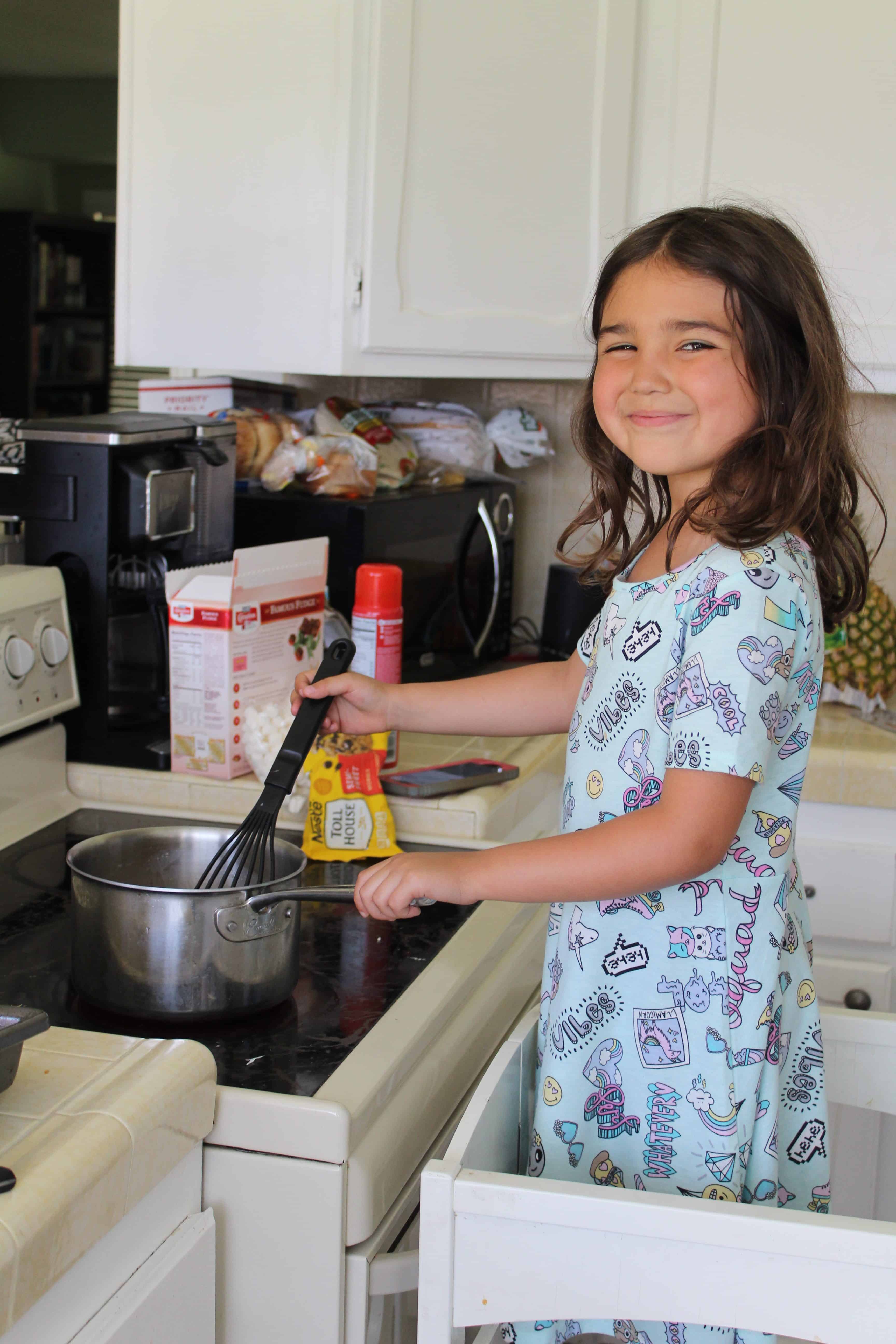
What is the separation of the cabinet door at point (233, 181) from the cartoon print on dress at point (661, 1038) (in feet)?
3.51

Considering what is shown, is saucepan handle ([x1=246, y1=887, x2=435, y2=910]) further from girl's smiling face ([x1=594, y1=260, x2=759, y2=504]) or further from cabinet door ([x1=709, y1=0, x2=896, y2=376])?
cabinet door ([x1=709, y1=0, x2=896, y2=376])

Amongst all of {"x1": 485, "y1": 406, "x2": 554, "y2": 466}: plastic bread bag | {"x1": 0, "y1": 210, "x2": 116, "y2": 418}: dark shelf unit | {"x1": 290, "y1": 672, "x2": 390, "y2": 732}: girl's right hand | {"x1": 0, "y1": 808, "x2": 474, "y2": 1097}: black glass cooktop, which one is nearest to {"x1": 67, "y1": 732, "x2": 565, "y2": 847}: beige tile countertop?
{"x1": 0, "y1": 808, "x2": 474, "y2": 1097}: black glass cooktop

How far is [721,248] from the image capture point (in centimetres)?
89

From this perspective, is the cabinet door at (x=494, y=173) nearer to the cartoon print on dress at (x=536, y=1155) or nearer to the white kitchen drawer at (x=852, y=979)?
the white kitchen drawer at (x=852, y=979)

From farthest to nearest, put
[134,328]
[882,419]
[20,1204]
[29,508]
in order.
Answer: [882,419] < [134,328] < [29,508] < [20,1204]

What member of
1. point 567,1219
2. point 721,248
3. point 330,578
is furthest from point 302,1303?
point 330,578

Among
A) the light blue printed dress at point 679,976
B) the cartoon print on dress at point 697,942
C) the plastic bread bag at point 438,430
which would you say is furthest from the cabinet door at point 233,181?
the cartoon print on dress at point 697,942

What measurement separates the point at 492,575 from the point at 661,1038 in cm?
126

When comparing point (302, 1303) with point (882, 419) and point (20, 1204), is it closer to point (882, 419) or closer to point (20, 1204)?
point (20, 1204)

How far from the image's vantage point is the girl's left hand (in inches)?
33.2

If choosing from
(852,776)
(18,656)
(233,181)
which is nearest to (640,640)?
(18,656)

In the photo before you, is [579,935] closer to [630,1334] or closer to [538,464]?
[630,1334]

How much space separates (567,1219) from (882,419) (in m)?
1.76

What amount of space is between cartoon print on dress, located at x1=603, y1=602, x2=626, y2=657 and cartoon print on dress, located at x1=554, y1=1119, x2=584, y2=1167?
12.9 inches
